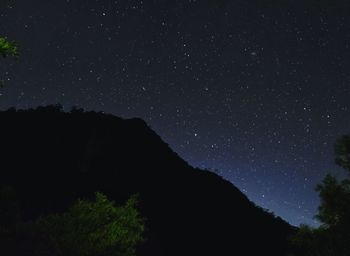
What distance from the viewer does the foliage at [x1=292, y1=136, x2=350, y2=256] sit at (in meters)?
15.0

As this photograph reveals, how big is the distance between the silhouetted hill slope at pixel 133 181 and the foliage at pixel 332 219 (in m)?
32.4

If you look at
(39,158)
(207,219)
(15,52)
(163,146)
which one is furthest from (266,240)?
(15,52)

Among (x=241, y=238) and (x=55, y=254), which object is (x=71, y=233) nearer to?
(x=55, y=254)

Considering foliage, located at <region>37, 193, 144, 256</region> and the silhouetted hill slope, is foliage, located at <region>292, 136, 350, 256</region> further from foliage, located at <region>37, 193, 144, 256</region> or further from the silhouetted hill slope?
the silhouetted hill slope

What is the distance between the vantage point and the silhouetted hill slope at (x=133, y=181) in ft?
164

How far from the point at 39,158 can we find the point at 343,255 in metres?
44.3

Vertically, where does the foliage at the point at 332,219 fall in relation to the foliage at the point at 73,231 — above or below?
above

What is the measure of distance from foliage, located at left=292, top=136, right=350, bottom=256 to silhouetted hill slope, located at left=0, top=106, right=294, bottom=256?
32.4 metres

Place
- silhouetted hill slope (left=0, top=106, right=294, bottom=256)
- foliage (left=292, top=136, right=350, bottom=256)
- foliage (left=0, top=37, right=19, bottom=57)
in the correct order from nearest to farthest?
foliage (left=0, top=37, right=19, bottom=57) < foliage (left=292, top=136, right=350, bottom=256) < silhouetted hill slope (left=0, top=106, right=294, bottom=256)

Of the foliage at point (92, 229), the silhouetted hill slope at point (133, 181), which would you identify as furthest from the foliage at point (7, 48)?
the silhouetted hill slope at point (133, 181)

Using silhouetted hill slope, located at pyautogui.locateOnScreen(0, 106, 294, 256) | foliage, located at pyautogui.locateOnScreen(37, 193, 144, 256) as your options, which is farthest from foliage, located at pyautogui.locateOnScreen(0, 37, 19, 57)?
silhouetted hill slope, located at pyautogui.locateOnScreen(0, 106, 294, 256)

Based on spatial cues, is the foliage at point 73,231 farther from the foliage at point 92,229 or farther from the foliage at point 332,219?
the foliage at point 332,219

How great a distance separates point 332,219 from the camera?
1619cm

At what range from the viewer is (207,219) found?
58656 mm
